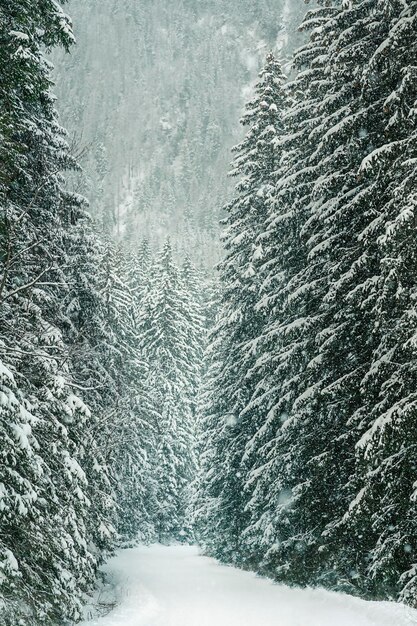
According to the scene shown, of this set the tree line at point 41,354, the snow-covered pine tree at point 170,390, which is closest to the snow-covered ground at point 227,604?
the tree line at point 41,354

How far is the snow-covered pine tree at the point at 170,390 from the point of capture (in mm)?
40031

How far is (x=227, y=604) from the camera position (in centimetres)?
1484

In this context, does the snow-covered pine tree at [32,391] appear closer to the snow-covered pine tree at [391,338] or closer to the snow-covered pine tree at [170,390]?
the snow-covered pine tree at [391,338]

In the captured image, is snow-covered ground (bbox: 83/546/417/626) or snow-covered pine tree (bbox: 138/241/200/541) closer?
snow-covered ground (bbox: 83/546/417/626)

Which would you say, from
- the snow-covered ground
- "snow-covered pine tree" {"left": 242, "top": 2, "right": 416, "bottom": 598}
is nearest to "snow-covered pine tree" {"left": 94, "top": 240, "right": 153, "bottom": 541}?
the snow-covered ground

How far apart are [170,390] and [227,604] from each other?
26.8 meters

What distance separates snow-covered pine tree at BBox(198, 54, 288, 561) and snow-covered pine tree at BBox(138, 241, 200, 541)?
14946mm

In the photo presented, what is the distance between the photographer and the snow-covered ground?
35.0 feet

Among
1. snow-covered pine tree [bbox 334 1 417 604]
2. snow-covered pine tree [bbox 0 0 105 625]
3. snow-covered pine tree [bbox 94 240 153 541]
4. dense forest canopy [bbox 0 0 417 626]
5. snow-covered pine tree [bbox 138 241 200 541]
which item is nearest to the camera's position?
snow-covered pine tree [bbox 0 0 105 625]

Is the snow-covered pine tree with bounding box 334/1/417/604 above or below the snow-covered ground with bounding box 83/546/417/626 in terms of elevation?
above

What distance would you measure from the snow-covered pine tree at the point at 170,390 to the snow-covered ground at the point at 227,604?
17.0 m

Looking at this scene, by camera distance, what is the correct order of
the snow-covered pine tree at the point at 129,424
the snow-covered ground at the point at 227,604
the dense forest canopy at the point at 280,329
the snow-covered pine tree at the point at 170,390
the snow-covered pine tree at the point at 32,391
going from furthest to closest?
the snow-covered pine tree at the point at 170,390 < the snow-covered pine tree at the point at 129,424 < the snow-covered ground at the point at 227,604 < the dense forest canopy at the point at 280,329 < the snow-covered pine tree at the point at 32,391

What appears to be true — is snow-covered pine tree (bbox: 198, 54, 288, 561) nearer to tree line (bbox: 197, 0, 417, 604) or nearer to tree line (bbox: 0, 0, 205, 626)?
tree line (bbox: 197, 0, 417, 604)

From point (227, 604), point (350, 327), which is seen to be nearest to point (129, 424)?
point (227, 604)
